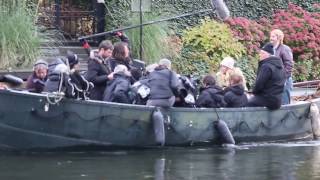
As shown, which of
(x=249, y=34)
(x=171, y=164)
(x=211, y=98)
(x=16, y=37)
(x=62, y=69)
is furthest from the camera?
(x=249, y=34)

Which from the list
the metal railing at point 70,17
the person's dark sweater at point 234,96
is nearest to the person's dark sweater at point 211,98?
the person's dark sweater at point 234,96

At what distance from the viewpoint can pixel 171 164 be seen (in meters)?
12.8

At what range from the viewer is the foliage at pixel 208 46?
72.0 feet

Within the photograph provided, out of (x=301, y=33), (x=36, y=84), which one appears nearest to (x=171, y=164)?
(x=36, y=84)

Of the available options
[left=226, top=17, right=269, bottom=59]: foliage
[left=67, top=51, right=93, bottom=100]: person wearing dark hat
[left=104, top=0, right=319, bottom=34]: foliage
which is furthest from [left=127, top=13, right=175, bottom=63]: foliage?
[left=67, top=51, right=93, bottom=100]: person wearing dark hat

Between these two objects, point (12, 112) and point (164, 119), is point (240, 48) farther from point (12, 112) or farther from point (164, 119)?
point (12, 112)

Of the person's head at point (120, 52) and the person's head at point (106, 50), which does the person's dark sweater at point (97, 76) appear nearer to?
the person's head at point (120, 52)

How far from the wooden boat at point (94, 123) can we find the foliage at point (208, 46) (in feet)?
22.8

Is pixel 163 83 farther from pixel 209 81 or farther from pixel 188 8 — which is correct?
pixel 188 8

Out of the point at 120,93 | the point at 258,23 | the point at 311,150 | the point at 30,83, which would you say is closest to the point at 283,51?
the point at 311,150

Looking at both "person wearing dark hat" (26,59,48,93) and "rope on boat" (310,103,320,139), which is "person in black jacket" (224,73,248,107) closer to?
"rope on boat" (310,103,320,139)

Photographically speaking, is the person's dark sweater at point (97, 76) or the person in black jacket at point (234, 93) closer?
the person's dark sweater at point (97, 76)

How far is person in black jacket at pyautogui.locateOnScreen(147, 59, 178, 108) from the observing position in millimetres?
14102

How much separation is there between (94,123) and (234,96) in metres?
2.65
